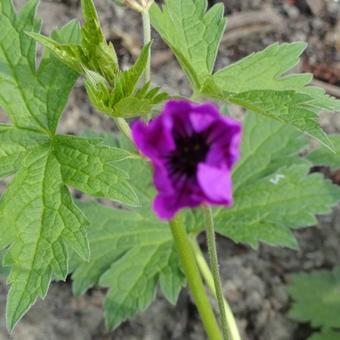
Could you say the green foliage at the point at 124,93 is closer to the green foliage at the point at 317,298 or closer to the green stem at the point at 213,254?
the green stem at the point at 213,254

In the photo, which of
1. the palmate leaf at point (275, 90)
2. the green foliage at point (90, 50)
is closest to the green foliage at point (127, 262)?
the palmate leaf at point (275, 90)

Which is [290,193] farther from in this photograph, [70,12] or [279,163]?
[70,12]

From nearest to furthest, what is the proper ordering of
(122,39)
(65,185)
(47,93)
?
(65,185) → (47,93) → (122,39)

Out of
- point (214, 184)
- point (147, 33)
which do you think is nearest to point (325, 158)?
point (147, 33)

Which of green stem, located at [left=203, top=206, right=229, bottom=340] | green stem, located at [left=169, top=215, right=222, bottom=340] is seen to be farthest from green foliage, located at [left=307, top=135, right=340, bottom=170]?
green stem, located at [left=203, top=206, right=229, bottom=340]

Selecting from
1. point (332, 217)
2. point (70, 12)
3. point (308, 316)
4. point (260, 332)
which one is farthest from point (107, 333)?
point (70, 12)

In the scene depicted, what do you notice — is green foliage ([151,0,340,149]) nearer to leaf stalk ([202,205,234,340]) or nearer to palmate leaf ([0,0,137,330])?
palmate leaf ([0,0,137,330])
